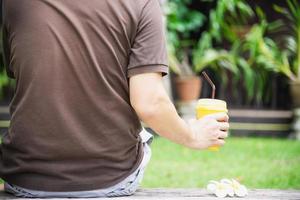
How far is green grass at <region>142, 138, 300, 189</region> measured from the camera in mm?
4539

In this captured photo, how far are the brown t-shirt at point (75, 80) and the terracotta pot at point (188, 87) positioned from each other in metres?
5.59

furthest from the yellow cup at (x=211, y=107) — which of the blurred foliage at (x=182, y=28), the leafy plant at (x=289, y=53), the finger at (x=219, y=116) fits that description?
the blurred foliage at (x=182, y=28)

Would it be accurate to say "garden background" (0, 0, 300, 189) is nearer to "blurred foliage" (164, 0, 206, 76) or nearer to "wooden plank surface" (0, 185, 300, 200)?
"blurred foliage" (164, 0, 206, 76)

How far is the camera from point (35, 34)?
1881 mm

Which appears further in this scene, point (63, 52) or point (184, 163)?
point (184, 163)

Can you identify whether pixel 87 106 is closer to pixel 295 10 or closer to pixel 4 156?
pixel 4 156

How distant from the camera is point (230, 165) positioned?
5250 millimetres

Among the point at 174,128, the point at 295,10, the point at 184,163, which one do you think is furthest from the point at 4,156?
the point at 295,10

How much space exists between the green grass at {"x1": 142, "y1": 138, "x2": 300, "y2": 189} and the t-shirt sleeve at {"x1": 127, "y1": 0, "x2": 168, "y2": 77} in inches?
100

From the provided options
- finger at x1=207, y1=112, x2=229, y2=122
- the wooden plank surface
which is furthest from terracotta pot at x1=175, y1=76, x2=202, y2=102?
finger at x1=207, y1=112, x2=229, y2=122

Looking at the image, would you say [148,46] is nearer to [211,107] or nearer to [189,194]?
[211,107]

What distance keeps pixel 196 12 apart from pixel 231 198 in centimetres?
687

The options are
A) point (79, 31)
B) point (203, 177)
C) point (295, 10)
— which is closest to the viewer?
point (79, 31)

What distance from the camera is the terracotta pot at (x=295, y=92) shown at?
743cm
